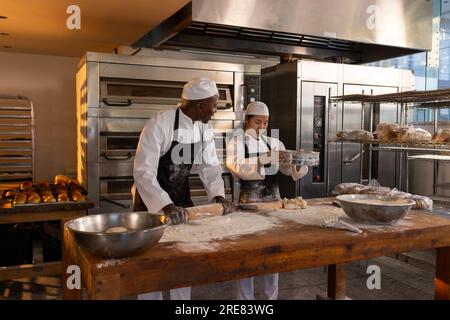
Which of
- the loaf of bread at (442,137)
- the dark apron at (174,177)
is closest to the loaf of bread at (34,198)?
the dark apron at (174,177)

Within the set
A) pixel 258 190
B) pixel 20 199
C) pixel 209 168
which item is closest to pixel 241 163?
pixel 258 190

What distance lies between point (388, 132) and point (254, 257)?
7.64 feet

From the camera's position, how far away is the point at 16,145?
5.25m

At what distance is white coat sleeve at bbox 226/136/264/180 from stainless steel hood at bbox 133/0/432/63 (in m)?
1.02

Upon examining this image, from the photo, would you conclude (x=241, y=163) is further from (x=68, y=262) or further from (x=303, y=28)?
(x=68, y=262)

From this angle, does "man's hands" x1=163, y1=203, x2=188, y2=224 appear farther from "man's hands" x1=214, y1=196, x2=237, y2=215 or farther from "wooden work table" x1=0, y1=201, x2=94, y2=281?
"wooden work table" x1=0, y1=201, x2=94, y2=281

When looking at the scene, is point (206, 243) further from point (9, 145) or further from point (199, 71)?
point (9, 145)

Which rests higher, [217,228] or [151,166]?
[151,166]

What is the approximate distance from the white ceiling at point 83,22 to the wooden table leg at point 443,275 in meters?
2.30

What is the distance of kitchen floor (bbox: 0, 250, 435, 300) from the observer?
11.3ft

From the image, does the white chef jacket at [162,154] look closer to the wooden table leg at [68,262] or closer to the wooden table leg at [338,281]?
the wooden table leg at [68,262]

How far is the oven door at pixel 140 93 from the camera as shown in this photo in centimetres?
372

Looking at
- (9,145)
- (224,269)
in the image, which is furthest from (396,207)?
(9,145)

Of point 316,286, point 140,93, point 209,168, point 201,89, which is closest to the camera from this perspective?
point 201,89
